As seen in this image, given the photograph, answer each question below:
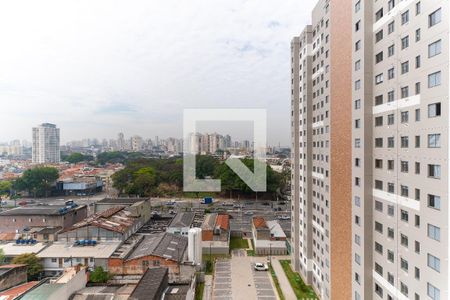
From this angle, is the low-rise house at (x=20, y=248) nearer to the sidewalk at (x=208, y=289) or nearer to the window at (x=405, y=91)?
the sidewalk at (x=208, y=289)

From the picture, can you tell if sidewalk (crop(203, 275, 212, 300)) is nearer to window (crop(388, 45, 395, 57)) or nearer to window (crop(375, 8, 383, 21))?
window (crop(388, 45, 395, 57))

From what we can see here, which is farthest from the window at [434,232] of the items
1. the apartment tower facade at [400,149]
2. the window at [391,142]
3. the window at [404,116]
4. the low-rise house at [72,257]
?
the low-rise house at [72,257]

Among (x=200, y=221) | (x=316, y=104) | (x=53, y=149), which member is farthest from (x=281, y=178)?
(x=53, y=149)

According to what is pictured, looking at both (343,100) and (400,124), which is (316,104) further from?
(400,124)

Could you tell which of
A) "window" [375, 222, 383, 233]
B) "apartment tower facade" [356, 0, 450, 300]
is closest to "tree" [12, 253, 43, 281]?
"apartment tower facade" [356, 0, 450, 300]

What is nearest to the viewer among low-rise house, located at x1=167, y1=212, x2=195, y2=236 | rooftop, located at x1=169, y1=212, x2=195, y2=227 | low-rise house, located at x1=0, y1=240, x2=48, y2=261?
low-rise house, located at x1=0, y1=240, x2=48, y2=261

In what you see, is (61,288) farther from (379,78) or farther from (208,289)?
(379,78)

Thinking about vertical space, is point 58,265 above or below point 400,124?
below
